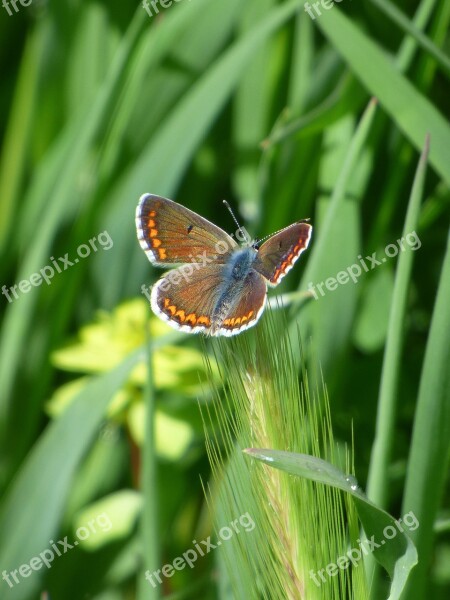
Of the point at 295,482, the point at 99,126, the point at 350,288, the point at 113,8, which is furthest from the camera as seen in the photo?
the point at 113,8

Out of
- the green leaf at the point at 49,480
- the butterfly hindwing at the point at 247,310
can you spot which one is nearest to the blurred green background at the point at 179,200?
the green leaf at the point at 49,480

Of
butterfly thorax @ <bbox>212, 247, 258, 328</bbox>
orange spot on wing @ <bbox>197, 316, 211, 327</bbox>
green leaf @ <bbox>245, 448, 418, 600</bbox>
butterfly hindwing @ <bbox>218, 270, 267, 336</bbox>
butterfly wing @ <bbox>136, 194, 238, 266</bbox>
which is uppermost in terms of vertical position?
butterfly wing @ <bbox>136, 194, 238, 266</bbox>

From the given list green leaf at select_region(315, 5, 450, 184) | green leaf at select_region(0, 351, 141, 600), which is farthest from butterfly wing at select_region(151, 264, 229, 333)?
green leaf at select_region(315, 5, 450, 184)

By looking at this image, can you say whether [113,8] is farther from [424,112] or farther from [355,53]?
[424,112]

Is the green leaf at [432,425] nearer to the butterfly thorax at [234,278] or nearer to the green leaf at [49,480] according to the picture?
the butterfly thorax at [234,278]

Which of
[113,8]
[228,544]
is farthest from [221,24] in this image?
[228,544]

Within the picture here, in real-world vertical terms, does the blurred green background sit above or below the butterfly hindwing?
above

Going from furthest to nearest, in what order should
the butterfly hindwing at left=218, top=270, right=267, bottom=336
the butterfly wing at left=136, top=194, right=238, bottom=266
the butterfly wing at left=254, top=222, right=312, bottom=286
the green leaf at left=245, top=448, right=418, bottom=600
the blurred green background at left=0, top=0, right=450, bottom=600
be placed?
the blurred green background at left=0, top=0, right=450, bottom=600 < the butterfly wing at left=136, top=194, right=238, bottom=266 < the butterfly wing at left=254, top=222, right=312, bottom=286 < the butterfly hindwing at left=218, top=270, right=267, bottom=336 < the green leaf at left=245, top=448, right=418, bottom=600

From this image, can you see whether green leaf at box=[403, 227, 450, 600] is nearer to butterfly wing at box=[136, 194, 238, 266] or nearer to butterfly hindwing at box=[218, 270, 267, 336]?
butterfly hindwing at box=[218, 270, 267, 336]
